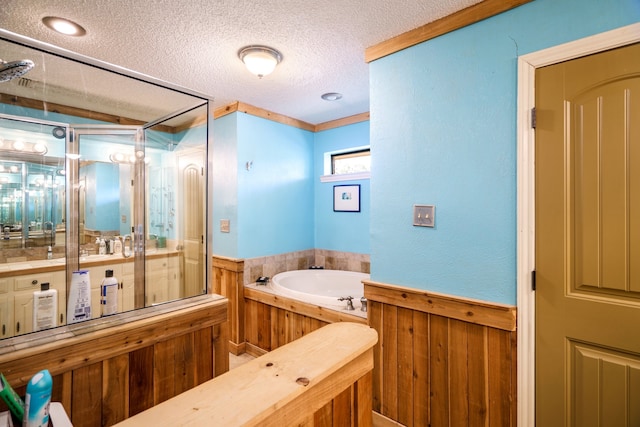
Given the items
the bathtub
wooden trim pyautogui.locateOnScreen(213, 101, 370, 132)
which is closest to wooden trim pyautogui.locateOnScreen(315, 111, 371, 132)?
wooden trim pyautogui.locateOnScreen(213, 101, 370, 132)

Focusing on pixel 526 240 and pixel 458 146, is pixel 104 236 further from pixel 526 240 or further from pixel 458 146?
pixel 526 240

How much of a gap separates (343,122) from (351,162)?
481mm

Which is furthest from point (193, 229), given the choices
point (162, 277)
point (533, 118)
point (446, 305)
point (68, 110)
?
point (533, 118)

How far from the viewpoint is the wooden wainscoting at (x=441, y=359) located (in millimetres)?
1586

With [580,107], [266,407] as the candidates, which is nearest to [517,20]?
[580,107]

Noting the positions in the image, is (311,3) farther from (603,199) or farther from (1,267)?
(1,267)

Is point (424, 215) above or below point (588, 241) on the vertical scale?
above

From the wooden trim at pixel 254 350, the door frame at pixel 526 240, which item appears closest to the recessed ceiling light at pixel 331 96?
the door frame at pixel 526 240

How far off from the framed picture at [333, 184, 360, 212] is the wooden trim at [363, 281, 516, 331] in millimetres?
1595

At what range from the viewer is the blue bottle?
0.72m

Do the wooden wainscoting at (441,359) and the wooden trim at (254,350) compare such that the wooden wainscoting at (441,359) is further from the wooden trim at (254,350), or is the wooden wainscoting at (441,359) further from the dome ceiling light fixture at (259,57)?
the dome ceiling light fixture at (259,57)

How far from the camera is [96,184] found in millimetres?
2342

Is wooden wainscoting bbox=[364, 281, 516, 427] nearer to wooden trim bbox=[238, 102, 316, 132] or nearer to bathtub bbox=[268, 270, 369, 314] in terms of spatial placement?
bathtub bbox=[268, 270, 369, 314]

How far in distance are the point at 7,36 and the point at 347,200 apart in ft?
9.68
